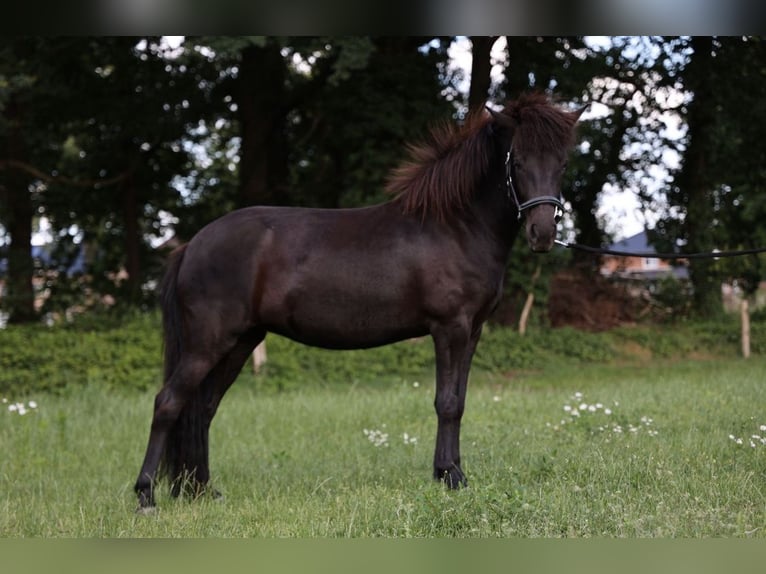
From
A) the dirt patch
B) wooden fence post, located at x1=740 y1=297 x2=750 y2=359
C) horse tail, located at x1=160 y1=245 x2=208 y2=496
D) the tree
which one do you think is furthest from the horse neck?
the tree

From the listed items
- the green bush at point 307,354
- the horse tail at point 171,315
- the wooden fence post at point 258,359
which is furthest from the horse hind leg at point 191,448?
the wooden fence post at point 258,359

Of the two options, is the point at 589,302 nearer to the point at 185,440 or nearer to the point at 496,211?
the point at 496,211

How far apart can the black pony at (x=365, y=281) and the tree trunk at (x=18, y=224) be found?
13.9 meters

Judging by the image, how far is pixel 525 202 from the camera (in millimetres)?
4934

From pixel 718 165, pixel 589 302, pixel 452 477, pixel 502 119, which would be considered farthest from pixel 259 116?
pixel 452 477

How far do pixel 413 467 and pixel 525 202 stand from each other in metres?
2.54

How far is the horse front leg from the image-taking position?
5.18 meters

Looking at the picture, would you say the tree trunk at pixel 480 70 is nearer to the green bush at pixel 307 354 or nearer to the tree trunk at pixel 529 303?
the tree trunk at pixel 529 303

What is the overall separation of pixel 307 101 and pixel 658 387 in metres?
12.1

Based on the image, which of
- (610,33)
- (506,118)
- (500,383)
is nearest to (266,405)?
(500,383)

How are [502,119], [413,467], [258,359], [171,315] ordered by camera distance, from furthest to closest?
1. [258,359]
2. [413,467]
3. [171,315]
4. [502,119]

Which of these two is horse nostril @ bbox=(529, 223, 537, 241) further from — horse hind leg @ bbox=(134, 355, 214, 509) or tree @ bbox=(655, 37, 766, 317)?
tree @ bbox=(655, 37, 766, 317)

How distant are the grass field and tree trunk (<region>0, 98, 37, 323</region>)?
749cm

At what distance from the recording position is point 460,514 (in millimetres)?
4188
